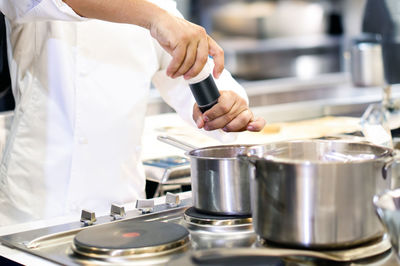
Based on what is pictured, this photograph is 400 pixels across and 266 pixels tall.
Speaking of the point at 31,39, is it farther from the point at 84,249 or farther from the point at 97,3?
the point at 84,249

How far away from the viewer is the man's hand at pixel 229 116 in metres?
1.40

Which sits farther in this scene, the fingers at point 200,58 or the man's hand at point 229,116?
the man's hand at point 229,116

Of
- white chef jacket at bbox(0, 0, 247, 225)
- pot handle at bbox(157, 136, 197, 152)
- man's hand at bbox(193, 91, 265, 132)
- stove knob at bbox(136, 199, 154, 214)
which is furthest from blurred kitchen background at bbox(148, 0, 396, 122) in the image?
stove knob at bbox(136, 199, 154, 214)

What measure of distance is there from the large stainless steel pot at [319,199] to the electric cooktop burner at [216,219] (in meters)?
0.14

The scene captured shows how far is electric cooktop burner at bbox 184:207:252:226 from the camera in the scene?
1136mm

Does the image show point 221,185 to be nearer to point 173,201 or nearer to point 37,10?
point 173,201

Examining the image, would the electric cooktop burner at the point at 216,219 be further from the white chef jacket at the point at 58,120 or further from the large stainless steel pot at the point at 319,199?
the white chef jacket at the point at 58,120

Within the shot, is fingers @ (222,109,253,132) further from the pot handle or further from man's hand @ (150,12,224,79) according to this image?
man's hand @ (150,12,224,79)

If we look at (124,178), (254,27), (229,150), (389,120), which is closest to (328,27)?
(254,27)

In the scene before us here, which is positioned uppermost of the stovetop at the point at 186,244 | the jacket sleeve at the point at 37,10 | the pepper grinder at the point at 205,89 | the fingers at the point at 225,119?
the jacket sleeve at the point at 37,10

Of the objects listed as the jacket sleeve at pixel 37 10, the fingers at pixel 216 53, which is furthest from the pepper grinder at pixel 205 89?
the jacket sleeve at pixel 37 10

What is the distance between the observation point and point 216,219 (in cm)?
115

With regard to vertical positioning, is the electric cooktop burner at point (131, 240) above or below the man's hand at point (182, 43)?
below

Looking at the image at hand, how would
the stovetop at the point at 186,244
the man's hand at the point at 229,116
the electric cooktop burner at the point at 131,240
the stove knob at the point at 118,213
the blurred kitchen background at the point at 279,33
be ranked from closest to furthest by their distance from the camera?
1. the stovetop at the point at 186,244
2. the electric cooktop burner at the point at 131,240
3. the stove knob at the point at 118,213
4. the man's hand at the point at 229,116
5. the blurred kitchen background at the point at 279,33
